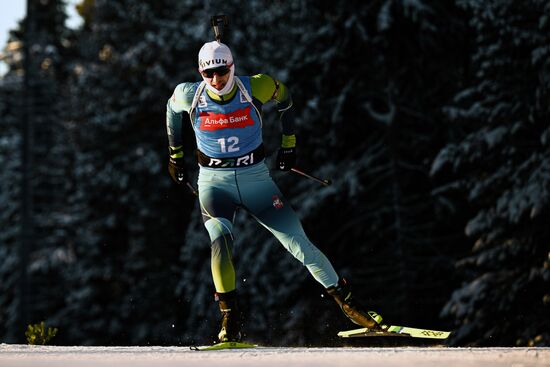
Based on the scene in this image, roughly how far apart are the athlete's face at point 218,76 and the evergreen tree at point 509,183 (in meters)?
7.47

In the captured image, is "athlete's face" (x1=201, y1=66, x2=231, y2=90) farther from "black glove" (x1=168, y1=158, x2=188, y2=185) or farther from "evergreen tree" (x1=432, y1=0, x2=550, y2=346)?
"evergreen tree" (x1=432, y1=0, x2=550, y2=346)

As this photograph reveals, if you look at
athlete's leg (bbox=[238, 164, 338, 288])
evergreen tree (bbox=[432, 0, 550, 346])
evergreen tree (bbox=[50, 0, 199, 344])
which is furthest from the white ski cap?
evergreen tree (bbox=[50, 0, 199, 344])

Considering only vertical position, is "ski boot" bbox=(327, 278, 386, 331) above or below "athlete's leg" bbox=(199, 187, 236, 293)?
below

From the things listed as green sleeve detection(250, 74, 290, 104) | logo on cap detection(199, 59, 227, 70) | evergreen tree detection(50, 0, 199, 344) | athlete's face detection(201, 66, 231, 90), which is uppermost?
logo on cap detection(199, 59, 227, 70)

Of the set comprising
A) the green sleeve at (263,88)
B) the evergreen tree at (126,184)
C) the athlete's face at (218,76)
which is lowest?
the evergreen tree at (126,184)

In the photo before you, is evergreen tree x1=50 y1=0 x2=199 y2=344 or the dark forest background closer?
the dark forest background

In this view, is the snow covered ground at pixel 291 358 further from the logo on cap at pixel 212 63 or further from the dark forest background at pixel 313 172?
the dark forest background at pixel 313 172

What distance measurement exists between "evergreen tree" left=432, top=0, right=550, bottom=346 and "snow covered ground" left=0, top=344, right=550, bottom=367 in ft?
24.9

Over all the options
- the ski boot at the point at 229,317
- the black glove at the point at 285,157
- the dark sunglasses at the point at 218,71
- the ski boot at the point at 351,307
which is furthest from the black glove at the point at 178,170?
the ski boot at the point at 351,307

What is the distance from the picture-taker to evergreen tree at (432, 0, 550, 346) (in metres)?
14.5

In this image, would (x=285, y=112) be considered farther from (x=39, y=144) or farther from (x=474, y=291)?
(x=39, y=144)

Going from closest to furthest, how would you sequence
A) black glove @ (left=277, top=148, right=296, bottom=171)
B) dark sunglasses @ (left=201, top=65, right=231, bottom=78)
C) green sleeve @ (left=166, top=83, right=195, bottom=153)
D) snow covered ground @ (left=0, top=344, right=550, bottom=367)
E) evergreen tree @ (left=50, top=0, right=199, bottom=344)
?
snow covered ground @ (left=0, top=344, right=550, bottom=367), dark sunglasses @ (left=201, top=65, right=231, bottom=78), green sleeve @ (left=166, top=83, right=195, bottom=153), black glove @ (left=277, top=148, right=296, bottom=171), evergreen tree @ (left=50, top=0, right=199, bottom=344)

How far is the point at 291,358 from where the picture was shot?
611cm

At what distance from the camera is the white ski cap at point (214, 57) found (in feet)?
24.8
